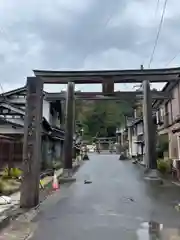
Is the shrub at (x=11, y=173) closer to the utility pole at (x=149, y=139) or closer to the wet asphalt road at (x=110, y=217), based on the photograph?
the wet asphalt road at (x=110, y=217)

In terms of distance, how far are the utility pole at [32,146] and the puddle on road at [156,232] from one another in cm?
392

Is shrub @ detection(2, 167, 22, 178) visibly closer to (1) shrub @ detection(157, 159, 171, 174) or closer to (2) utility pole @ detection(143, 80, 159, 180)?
(2) utility pole @ detection(143, 80, 159, 180)

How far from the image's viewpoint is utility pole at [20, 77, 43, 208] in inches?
373

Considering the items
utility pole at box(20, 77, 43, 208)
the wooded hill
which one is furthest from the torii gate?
the wooded hill

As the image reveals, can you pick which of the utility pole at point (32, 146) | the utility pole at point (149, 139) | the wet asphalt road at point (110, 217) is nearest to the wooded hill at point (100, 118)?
the utility pole at point (149, 139)

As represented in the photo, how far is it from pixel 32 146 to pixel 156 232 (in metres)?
4.97

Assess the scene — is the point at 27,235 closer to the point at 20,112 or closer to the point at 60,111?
the point at 20,112

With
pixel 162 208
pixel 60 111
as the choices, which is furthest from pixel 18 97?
pixel 162 208

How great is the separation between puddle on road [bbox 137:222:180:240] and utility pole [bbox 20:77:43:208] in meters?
3.92

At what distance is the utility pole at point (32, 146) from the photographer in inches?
373

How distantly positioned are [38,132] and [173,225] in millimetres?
5205

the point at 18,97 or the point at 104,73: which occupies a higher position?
the point at 18,97

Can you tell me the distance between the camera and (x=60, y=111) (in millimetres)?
34844

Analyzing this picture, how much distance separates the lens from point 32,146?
980cm
